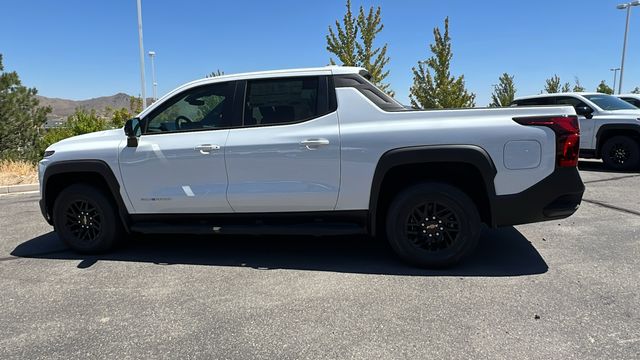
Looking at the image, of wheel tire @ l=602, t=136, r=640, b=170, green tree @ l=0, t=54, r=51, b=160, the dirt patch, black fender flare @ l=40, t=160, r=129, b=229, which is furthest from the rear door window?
green tree @ l=0, t=54, r=51, b=160

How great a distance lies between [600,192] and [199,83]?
22.0 ft

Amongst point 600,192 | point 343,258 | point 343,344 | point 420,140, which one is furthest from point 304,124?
point 600,192

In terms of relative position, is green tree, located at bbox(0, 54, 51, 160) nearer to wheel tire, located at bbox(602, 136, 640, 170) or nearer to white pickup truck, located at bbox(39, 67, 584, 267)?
white pickup truck, located at bbox(39, 67, 584, 267)

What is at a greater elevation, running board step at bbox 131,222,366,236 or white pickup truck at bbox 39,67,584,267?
white pickup truck at bbox 39,67,584,267

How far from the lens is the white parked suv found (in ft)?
31.5

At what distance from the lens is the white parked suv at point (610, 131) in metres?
9.60

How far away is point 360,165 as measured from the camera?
13.0ft

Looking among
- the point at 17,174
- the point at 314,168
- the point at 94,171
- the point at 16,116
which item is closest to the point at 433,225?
the point at 314,168

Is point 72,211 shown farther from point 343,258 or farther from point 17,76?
point 17,76

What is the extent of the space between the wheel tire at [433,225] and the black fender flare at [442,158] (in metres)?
0.24

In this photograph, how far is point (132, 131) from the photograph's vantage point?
175 inches

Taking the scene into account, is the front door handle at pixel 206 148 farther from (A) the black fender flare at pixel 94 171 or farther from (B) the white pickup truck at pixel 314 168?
(A) the black fender flare at pixel 94 171

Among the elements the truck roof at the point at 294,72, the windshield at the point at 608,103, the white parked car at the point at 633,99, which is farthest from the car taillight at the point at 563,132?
the white parked car at the point at 633,99

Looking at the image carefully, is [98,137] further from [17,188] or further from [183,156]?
[17,188]
